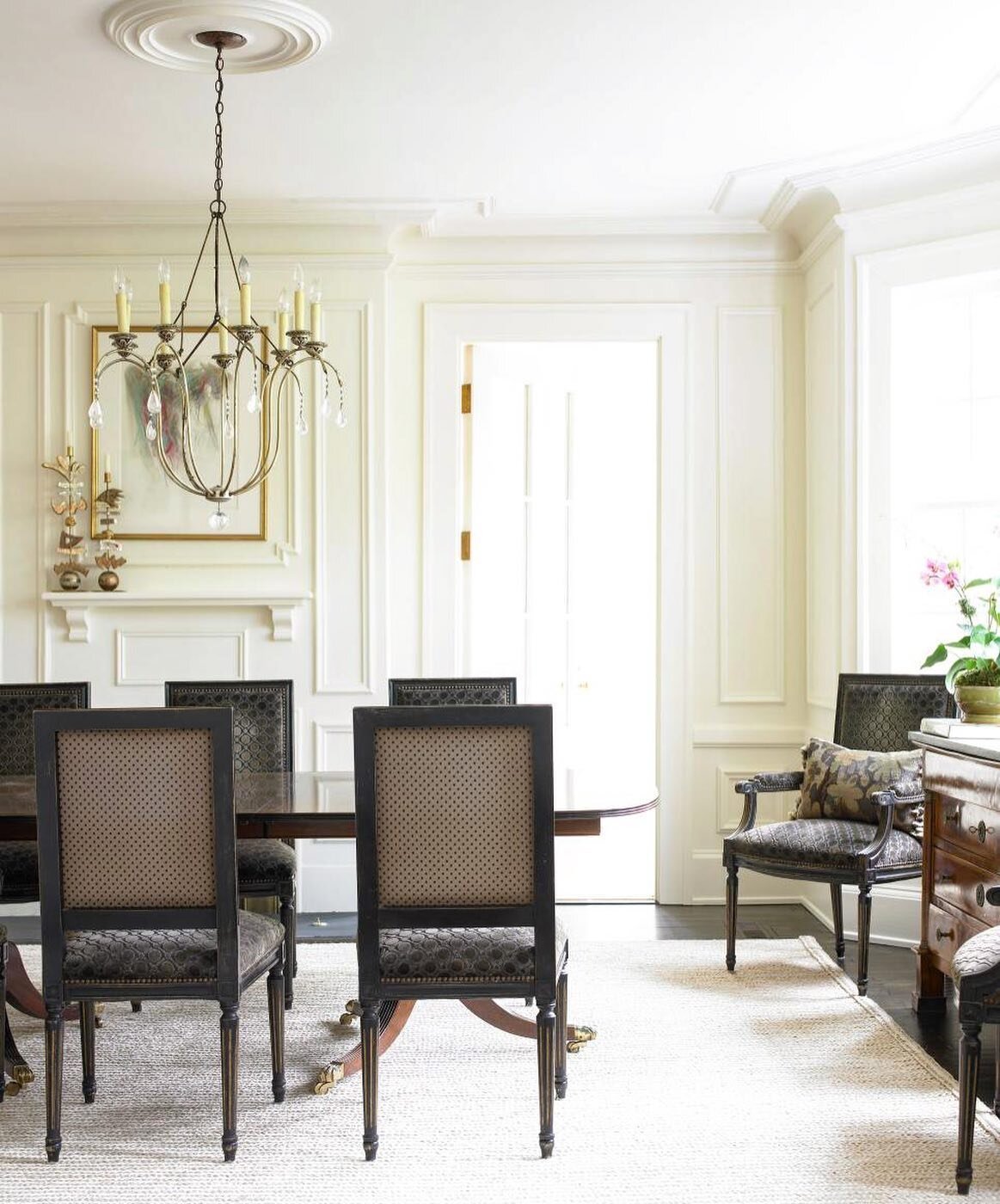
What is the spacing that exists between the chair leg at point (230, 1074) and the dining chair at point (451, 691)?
166 cm

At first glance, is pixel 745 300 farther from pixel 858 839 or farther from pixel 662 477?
pixel 858 839

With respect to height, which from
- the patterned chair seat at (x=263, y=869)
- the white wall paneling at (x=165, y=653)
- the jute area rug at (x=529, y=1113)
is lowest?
the jute area rug at (x=529, y=1113)

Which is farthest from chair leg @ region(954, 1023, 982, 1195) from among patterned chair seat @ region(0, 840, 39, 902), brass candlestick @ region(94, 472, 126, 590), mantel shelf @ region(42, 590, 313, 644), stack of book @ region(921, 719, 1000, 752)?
brass candlestick @ region(94, 472, 126, 590)

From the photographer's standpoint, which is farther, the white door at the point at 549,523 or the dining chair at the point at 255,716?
the white door at the point at 549,523

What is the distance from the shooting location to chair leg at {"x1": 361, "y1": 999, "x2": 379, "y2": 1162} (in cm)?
248

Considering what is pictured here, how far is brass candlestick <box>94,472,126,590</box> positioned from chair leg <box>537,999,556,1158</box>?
3.00 metres

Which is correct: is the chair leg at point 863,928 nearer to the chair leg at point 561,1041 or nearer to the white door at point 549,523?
the chair leg at point 561,1041

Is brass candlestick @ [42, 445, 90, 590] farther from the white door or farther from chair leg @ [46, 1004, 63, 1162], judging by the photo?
chair leg @ [46, 1004, 63, 1162]

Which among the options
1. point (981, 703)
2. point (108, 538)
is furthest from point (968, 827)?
point (108, 538)

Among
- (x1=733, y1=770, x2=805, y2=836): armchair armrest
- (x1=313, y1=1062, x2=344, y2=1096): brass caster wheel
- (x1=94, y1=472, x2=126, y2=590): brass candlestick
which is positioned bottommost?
(x1=313, y1=1062, x2=344, y2=1096): brass caster wheel

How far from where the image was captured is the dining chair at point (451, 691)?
13.2 feet

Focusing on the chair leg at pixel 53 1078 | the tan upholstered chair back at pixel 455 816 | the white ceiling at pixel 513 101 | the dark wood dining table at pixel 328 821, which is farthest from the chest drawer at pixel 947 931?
the white ceiling at pixel 513 101

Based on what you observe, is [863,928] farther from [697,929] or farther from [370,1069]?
[370,1069]

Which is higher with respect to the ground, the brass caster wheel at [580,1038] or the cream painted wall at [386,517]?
the cream painted wall at [386,517]
